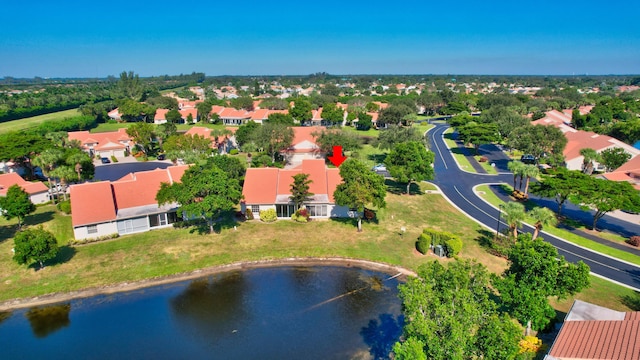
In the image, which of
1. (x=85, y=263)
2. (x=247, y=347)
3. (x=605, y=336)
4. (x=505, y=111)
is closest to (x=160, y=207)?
(x=85, y=263)

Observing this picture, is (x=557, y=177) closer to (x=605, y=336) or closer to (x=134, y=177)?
(x=605, y=336)

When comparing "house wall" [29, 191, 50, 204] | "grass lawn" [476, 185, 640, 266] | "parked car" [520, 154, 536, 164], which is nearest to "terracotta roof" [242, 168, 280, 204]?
"house wall" [29, 191, 50, 204]

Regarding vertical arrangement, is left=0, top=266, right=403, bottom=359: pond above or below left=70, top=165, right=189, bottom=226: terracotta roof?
below

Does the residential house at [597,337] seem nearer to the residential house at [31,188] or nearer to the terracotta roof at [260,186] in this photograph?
the terracotta roof at [260,186]

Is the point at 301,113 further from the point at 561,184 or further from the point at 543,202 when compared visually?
the point at 561,184

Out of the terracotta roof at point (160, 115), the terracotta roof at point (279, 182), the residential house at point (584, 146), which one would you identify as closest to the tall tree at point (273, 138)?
the terracotta roof at point (279, 182)

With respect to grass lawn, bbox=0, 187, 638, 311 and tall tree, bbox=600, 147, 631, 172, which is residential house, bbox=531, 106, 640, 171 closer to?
tall tree, bbox=600, 147, 631, 172

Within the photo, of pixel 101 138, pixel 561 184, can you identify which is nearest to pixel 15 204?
pixel 101 138
